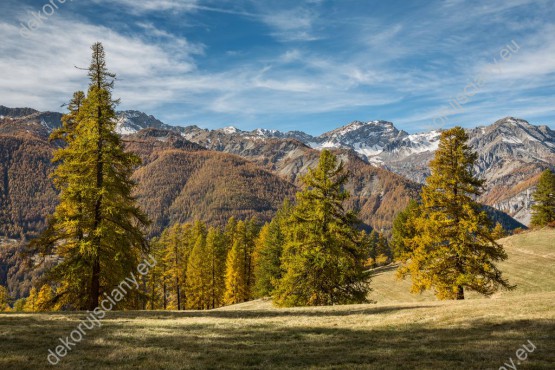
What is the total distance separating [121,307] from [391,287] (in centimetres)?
→ 3655

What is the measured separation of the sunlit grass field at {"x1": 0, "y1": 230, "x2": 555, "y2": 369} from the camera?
34.3 ft

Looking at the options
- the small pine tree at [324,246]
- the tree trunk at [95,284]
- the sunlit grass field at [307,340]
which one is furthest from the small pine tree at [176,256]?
the sunlit grass field at [307,340]

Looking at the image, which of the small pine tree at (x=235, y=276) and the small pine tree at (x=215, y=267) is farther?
the small pine tree at (x=215, y=267)

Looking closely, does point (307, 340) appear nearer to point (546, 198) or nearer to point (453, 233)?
point (453, 233)

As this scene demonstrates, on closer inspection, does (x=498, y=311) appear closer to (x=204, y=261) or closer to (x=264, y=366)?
(x=264, y=366)

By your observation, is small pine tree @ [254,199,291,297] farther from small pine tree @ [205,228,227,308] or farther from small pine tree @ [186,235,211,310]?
small pine tree @ [186,235,211,310]

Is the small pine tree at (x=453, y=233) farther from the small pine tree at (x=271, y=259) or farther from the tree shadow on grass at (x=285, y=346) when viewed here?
the small pine tree at (x=271, y=259)

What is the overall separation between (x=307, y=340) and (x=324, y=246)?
15.4 m

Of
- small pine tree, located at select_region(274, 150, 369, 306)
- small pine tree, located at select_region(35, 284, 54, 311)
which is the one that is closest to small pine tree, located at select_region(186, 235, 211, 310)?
small pine tree, located at select_region(35, 284, 54, 311)

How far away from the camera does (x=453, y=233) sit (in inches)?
1117

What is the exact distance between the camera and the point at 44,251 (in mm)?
23734

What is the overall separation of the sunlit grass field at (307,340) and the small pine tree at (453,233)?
8.12 metres

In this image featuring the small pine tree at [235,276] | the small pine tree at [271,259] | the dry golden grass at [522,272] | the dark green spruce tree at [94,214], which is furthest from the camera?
the small pine tree at [235,276]

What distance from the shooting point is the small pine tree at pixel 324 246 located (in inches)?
1136
